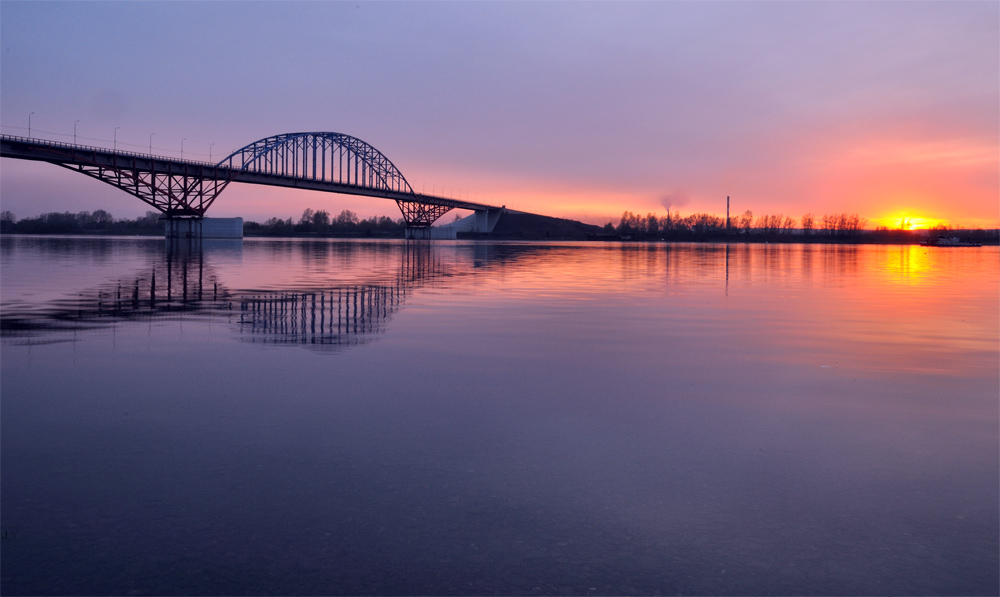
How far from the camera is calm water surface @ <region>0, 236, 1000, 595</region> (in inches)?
168

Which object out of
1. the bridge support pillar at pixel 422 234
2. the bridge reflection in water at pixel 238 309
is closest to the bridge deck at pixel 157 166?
the bridge support pillar at pixel 422 234

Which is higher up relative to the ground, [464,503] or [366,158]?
[366,158]

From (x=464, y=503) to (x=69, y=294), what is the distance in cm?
1874

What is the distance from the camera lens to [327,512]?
4.91m

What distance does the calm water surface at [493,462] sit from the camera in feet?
14.0

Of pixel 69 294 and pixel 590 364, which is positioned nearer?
pixel 590 364

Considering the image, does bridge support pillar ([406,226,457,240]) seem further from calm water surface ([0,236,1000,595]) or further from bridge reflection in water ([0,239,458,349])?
calm water surface ([0,236,1000,595])

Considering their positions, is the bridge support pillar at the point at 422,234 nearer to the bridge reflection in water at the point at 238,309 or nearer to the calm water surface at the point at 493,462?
the bridge reflection in water at the point at 238,309

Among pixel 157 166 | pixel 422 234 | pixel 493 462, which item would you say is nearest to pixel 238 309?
pixel 493 462

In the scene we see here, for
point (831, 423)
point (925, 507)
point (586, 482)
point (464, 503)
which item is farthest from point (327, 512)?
point (831, 423)

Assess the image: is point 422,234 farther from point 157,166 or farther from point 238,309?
point 238,309

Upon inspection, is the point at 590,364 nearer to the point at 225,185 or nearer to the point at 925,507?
the point at 925,507

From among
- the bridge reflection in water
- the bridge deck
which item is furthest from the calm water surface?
the bridge deck

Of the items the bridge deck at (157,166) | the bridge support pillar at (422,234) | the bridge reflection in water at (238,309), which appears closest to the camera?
the bridge reflection in water at (238,309)
